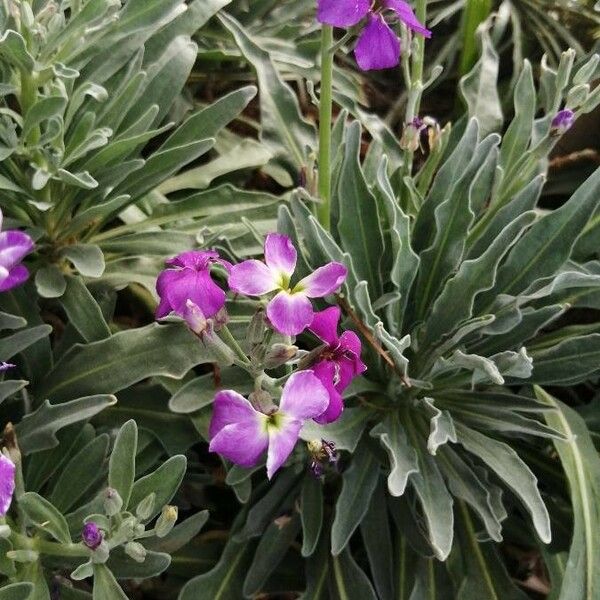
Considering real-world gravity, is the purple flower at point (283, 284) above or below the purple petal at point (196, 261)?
below

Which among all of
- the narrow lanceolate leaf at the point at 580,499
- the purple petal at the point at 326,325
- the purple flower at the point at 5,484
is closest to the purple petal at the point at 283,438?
the purple petal at the point at 326,325

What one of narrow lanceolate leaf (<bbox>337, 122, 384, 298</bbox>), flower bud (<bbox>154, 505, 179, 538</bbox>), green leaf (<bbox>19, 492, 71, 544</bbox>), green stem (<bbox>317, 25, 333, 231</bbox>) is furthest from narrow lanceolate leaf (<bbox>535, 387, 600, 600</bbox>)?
green leaf (<bbox>19, 492, 71, 544</bbox>)

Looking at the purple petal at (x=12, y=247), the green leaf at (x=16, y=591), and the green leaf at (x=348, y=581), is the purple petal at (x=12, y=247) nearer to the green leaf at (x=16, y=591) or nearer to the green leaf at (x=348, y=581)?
the green leaf at (x=16, y=591)

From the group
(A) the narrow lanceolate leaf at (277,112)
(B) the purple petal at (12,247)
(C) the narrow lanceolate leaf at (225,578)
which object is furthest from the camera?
(A) the narrow lanceolate leaf at (277,112)

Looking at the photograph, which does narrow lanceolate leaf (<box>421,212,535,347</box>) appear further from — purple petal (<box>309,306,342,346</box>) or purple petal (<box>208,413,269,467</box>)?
purple petal (<box>208,413,269,467</box>)

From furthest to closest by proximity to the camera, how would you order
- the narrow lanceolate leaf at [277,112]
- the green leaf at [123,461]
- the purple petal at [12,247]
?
the narrow lanceolate leaf at [277,112] → the green leaf at [123,461] → the purple petal at [12,247]
